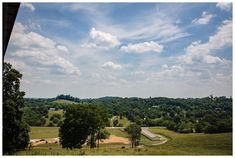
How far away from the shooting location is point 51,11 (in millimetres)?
13906

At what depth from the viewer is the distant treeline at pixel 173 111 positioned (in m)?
14.6

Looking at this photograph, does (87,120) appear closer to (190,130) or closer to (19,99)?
(19,99)

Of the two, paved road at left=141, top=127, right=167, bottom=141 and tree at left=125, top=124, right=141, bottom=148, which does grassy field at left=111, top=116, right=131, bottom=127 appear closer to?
tree at left=125, top=124, right=141, bottom=148

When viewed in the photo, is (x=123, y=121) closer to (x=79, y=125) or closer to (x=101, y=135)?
(x=101, y=135)

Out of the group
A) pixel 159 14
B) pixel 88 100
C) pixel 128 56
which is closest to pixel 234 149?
pixel 159 14

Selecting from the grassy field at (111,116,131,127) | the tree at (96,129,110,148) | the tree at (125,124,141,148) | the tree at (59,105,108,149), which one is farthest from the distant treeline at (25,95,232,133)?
the tree at (59,105,108,149)

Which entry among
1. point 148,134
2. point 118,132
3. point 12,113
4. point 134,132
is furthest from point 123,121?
point 12,113

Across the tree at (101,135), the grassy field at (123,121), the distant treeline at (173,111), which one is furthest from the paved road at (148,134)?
the tree at (101,135)

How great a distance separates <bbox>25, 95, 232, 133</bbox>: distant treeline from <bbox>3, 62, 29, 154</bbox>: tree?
645 centimetres

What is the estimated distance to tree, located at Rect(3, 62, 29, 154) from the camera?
23.1 feet

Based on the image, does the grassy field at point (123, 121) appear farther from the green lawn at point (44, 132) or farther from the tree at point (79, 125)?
the tree at point (79, 125)

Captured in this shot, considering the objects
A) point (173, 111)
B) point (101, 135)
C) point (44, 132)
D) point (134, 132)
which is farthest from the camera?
point (173, 111)

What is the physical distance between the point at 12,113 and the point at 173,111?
41.7 feet

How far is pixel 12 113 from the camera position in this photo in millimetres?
7223
